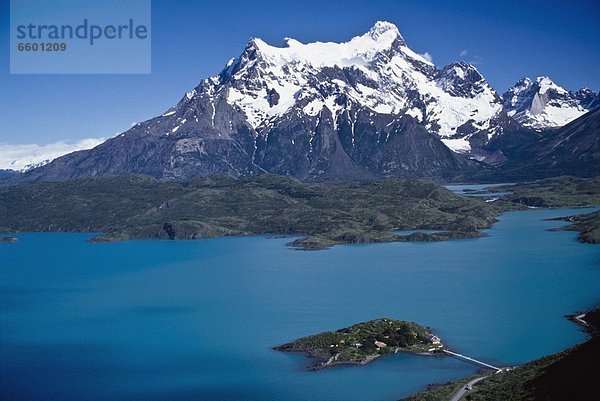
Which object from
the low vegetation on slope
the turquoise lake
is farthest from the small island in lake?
the low vegetation on slope

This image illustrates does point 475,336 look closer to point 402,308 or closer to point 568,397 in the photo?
point 402,308

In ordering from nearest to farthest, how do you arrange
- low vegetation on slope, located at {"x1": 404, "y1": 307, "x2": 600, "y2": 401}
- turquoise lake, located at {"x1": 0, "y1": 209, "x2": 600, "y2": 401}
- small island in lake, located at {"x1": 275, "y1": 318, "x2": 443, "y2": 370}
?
low vegetation on slope, located at {"x1": 404, "y1": 307, "x2": 600, "y2": 401}
turquoise lake, located at {"x1": 0, "y1": 209, "x2": 600, "y2": 401}
small island in lake, located at {"x1": 275, "y1": 318, "x2": 443, "y2": 370}

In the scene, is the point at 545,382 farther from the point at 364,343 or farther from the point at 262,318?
the point at 262,318

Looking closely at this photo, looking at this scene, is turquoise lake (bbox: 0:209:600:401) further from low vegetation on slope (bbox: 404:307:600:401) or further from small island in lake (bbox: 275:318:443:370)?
low vegetation on slope (bbox: 404:307:600:401)

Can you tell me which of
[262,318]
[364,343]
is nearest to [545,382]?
[364,343]

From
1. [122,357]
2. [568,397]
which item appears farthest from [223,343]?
[568,397]
